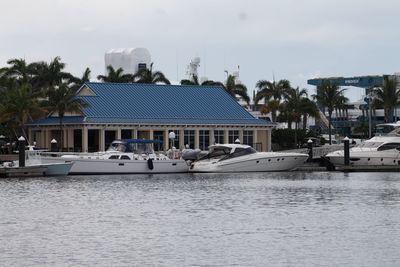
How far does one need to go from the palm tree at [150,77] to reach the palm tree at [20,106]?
21484 millimetres

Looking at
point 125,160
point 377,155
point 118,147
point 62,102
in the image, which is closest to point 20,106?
point 62,102

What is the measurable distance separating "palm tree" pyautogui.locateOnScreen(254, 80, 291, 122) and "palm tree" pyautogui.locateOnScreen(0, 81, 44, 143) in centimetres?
3494

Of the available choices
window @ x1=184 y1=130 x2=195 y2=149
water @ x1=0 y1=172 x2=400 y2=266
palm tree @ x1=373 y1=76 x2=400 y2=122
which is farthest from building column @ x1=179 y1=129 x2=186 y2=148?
palm tree @ x1=373 y1=76 x2=400 y2=122

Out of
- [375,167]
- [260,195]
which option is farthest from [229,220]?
[375,167]

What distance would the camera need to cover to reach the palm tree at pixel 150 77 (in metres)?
110

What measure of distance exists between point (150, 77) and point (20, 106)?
24962 mm

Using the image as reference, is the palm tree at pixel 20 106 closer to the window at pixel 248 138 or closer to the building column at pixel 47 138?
the building column at pixel 47 138

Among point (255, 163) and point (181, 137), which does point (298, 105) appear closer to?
point (181, 137)

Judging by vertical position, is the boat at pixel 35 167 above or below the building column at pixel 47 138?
below

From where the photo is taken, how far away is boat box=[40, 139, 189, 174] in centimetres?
7275

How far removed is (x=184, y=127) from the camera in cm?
9219

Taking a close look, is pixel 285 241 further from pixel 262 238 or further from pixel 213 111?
pixel 213 111

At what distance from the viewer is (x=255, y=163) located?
78250 millimetres

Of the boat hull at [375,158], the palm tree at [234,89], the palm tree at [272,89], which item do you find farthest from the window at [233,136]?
the palm tree at [272,89]
